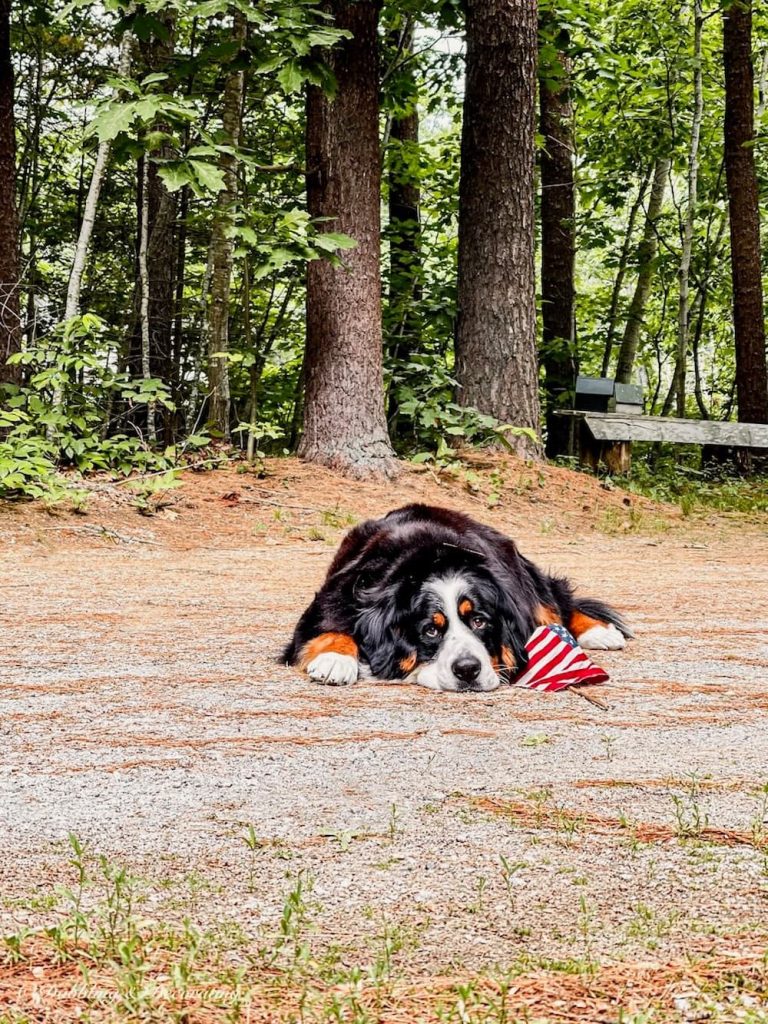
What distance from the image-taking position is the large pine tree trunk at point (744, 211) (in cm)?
1477

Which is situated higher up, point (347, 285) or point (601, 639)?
point (347, 285)

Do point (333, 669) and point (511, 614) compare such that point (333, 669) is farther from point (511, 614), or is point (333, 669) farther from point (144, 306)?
point (144, 306)

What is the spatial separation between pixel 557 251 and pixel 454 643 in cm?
1213

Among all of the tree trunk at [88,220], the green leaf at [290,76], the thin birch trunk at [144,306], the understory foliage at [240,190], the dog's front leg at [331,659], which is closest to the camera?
the dog's front leg at [331,659]

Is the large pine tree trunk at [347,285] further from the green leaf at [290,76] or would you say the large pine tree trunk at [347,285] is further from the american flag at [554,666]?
the american flag at [554,666]

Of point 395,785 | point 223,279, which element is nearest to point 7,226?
point 223,279

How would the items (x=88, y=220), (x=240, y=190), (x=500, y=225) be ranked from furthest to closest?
(x=240, y=190)
(x=500, y=225)
(x=88, y=220)

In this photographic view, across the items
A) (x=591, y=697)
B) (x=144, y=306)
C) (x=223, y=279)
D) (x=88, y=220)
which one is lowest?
(x=591, y=697)

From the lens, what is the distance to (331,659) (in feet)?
13.8

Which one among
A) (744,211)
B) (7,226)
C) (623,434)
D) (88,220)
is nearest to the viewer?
(7,226)

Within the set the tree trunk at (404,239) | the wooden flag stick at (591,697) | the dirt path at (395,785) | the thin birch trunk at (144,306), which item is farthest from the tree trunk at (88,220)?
the wooden flag stick at (591,697)

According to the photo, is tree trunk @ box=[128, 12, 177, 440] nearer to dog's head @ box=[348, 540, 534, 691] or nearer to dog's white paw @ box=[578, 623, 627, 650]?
dog's white paw @ box=[578, 623, 627, 650]

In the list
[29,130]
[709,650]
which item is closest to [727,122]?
[29,130]

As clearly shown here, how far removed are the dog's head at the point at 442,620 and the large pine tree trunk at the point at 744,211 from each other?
38.2ft
